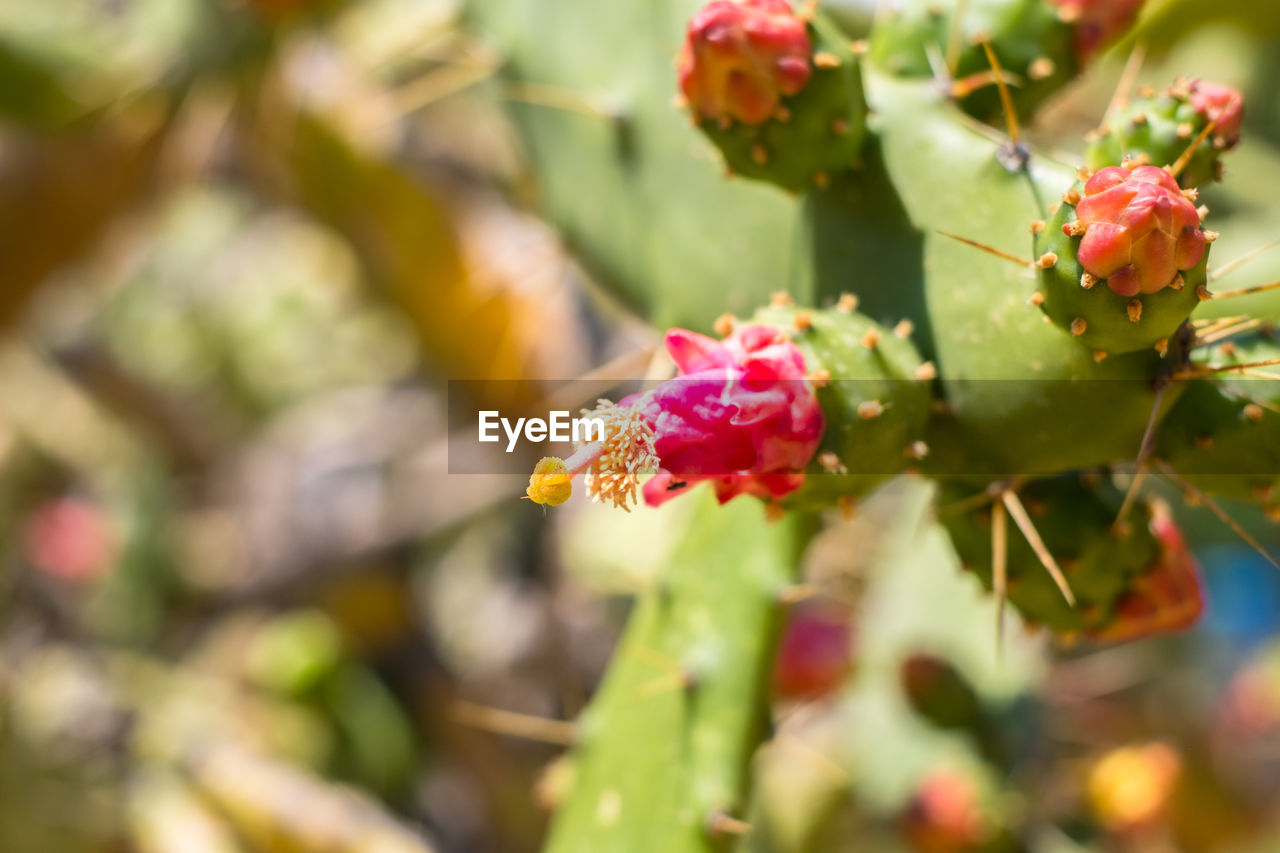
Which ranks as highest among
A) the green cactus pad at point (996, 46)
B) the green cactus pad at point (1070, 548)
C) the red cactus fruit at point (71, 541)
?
the green cactus pad at point (996, 46)

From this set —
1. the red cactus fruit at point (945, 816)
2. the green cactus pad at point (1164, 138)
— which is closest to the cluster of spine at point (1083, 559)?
the green cactus pad at point (1164, 138)

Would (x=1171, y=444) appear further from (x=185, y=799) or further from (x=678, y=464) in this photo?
(x=185, y=799)

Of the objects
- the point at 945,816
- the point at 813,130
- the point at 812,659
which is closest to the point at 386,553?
the point at 812,659

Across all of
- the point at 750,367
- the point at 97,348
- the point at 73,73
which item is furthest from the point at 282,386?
the point at 750,367

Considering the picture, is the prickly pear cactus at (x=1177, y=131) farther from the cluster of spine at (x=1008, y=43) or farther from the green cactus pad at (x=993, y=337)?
the cluster of spine at (x=1008, y=43)

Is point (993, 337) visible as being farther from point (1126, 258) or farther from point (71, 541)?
point (71, 541)
